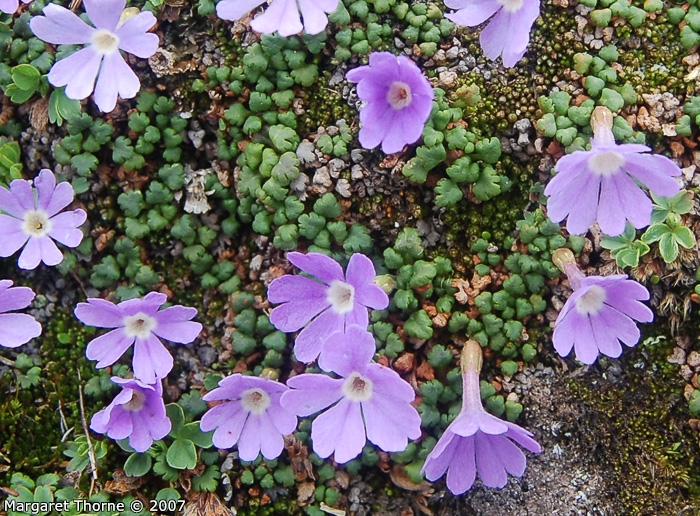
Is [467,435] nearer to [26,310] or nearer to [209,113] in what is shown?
[209,113]

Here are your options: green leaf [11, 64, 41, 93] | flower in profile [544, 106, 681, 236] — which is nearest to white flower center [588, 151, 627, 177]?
flower in profile [544, 106, 681, 236]

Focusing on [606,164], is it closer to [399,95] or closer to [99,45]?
[399,95]

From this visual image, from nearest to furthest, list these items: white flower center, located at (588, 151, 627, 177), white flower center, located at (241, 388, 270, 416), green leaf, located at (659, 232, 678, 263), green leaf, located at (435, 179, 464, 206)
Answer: white flower center, located at (588, 151, 627, 177) → green leaf, located at (659, 232, 678, 263) → white flower center, located at (241, 388, 270, 416) → green leaf, located at (435, 179, 464, 206)

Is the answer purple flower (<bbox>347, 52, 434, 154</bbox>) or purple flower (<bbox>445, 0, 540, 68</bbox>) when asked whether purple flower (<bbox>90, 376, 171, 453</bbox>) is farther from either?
purple flower (<bbox>445, 0, 540, 68</bbox>)

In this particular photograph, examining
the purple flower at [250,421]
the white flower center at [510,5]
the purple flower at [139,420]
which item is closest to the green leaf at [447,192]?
the white flower center at [510,5]

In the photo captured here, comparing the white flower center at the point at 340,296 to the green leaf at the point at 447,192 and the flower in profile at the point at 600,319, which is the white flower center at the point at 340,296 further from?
the flower in profile at the point at 600,319
